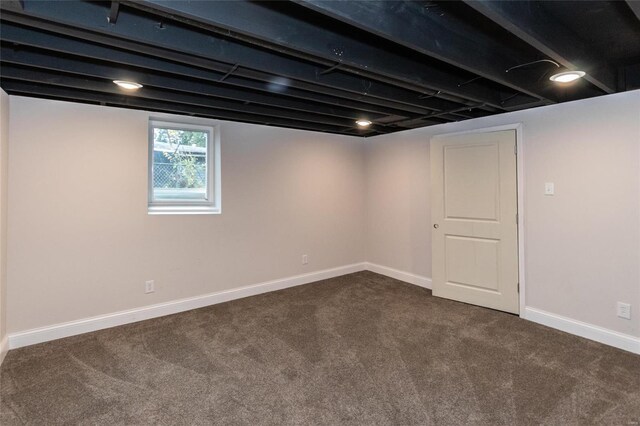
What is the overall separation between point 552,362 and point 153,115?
419cm

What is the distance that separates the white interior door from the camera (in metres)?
3.45

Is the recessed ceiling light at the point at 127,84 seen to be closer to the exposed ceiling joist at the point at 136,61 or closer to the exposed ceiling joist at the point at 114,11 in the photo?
the exposed ceiling joist at the point at 136,61

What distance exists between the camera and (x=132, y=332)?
3055 mm

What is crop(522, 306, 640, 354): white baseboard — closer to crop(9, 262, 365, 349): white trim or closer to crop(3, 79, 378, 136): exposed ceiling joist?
crop(9, 262, 365, 349): white trim

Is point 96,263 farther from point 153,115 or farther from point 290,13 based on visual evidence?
point 290,13

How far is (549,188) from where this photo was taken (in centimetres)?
316

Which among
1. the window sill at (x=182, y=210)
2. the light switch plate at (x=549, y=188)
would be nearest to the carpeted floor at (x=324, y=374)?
the window sill at (x=182, y=210)

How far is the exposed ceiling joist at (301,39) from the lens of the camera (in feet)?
5.15

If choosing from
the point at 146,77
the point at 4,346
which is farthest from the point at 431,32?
the point at 4,346

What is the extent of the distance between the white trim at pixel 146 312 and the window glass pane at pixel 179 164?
45.9 inches

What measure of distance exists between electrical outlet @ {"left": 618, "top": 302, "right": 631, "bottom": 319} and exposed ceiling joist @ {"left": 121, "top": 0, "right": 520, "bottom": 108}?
7.44ft

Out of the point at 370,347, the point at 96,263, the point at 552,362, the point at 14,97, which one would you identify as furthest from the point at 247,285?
the point at 552,362

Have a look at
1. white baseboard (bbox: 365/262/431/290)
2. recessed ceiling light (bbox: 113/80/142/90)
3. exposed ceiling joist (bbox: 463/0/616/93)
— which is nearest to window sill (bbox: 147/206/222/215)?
recessed ceiling light (bbox: 113/80/142/90)

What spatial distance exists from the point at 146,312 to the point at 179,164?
1.63m
